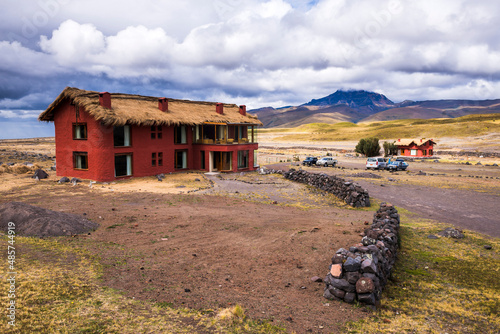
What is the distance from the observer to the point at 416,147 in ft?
233

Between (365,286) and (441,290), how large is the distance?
9.78 ft

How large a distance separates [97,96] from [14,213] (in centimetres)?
1978

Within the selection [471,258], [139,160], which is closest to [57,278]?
[471,258]

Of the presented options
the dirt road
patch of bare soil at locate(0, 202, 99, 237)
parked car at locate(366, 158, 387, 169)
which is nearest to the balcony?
the dirt road

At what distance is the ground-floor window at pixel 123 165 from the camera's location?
3178cm

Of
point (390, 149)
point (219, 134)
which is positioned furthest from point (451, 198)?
point (390, 149)

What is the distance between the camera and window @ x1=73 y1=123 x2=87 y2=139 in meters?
31.7

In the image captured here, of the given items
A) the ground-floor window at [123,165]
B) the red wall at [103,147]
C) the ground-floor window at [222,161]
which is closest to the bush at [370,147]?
the ground-floor window at [222,161]

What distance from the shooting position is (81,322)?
671 centimetres

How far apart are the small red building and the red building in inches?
1762

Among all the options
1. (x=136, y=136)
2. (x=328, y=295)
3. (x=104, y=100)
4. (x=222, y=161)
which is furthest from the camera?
(x=222, y=161)

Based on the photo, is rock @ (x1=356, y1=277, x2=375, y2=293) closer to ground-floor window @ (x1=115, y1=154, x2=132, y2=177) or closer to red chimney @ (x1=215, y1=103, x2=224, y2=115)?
ground-floor window @ (x1=115, y1=154, x2=132, y2=177)

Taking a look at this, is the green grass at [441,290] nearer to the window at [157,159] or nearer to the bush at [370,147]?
the window at [157,159]

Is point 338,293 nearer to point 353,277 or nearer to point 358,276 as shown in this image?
point 353,277
